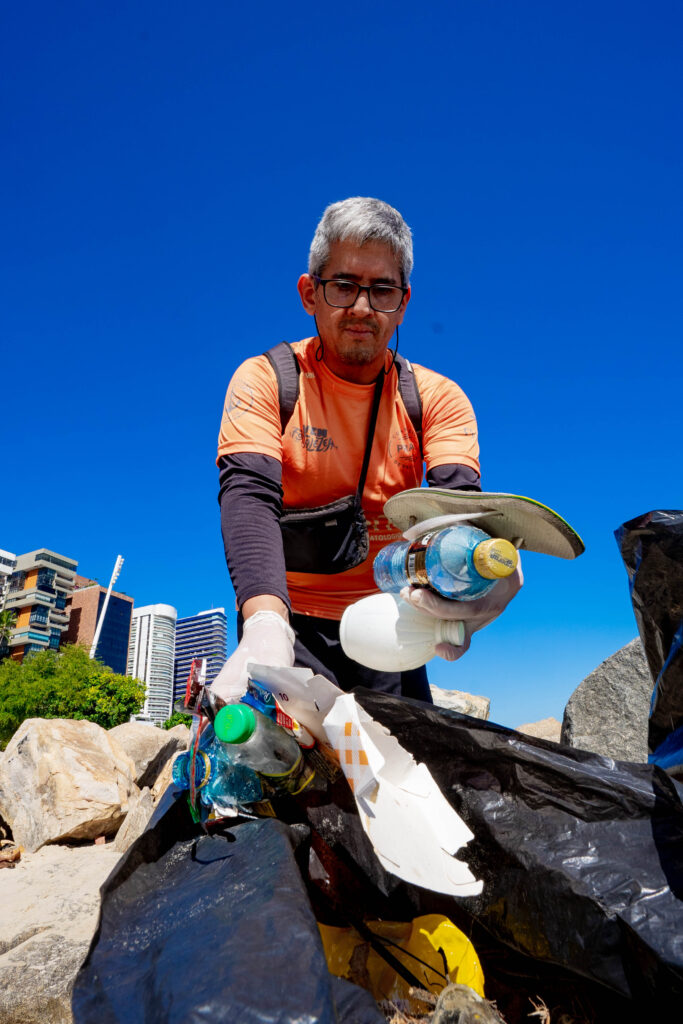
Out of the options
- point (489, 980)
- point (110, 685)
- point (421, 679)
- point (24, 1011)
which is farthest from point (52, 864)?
point (110, 685)

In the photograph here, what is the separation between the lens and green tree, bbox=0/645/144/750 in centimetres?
2930

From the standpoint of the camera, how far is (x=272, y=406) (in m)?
2.14

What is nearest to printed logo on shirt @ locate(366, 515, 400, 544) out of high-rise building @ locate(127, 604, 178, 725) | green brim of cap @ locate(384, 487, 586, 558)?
green brim of cap @ locate(384, 487, 586, 558)

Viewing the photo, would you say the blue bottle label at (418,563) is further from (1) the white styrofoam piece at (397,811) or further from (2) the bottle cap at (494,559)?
(1) the white styrofoam piece at (397,811)

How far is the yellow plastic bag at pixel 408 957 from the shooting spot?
3.81 feet

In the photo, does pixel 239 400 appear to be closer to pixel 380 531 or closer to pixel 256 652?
pixel 380 531

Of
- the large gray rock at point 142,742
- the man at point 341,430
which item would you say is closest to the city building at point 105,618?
the large gray rock at point 142,742

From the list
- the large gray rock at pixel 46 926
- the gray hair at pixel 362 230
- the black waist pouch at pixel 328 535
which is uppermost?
the gray hair at pixel 362 230

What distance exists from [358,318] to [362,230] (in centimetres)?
27

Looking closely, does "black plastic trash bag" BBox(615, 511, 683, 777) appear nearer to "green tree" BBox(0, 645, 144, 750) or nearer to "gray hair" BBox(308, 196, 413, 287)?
"gray hair" BBox(308, 196, 413, 287)

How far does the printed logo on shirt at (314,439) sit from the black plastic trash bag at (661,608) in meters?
1.00

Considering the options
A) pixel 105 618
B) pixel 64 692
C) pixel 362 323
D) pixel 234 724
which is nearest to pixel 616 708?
pixel 362 323

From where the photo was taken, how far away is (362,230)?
6.89ft

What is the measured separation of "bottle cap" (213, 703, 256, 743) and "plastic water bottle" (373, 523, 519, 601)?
17.8 inches
